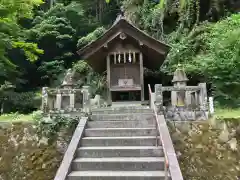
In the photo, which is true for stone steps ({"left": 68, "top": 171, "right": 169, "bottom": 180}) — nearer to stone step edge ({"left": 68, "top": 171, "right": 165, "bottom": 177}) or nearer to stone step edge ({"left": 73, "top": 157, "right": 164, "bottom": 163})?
stone step edge ({"left": 68, "top": 171, "right": 165, "bottom": 177})

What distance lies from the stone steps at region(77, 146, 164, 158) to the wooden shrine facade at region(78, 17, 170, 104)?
192 inches

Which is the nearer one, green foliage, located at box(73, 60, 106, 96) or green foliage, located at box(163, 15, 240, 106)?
green foliage, located at box(163, 15, 240, 106)

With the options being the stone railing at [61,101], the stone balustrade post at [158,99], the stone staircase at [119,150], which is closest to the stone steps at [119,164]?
the stone staircase at [119,150]

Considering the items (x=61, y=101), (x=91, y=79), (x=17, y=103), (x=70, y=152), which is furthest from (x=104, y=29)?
(x=70, y=152)

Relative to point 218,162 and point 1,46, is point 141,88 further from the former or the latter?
point 1,46

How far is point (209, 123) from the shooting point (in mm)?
6707

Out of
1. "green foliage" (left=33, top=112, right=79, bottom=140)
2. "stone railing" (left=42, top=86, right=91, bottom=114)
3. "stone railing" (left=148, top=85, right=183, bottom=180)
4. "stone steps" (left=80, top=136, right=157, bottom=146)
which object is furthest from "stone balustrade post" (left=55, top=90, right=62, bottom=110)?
"stone railing" (left=148, top=85, right=183, bottom=180)

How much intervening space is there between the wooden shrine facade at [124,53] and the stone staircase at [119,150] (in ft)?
12.2

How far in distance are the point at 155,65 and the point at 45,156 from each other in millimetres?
8597

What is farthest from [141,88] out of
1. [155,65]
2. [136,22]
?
[136,22]

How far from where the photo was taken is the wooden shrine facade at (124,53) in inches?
405

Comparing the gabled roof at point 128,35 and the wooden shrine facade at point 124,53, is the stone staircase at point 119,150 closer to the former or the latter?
the wooden shrine facade at point 124,53

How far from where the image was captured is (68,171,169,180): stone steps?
4.99m

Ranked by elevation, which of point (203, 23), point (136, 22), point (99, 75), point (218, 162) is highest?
point (136, 22)
